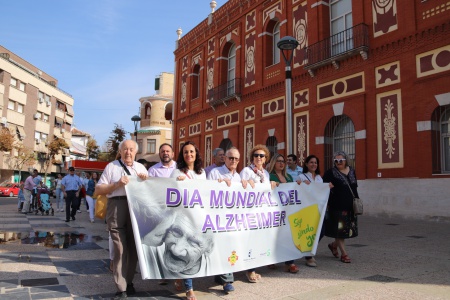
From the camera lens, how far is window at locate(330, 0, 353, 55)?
50.4 ft

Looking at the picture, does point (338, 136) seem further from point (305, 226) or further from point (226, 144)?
point (305, 226)

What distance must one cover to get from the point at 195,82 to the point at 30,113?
31087mm

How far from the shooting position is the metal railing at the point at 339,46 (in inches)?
568

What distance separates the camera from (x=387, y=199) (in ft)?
43.0

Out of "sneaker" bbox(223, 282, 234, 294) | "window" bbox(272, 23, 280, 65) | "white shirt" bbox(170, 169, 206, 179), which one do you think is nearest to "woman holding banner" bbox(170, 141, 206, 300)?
"white shirt" bbox(170, 169, 206, 179)

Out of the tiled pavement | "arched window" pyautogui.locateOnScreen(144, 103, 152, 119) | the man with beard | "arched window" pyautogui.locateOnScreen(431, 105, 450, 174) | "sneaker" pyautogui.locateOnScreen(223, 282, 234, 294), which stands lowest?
the tiled pavement

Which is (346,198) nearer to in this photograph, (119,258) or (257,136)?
(119,258)

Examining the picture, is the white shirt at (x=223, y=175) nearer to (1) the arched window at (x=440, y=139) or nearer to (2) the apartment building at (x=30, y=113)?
(1) the arched window at (x=440, y=139)

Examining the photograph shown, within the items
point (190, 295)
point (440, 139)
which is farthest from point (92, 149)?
point (190, 295)

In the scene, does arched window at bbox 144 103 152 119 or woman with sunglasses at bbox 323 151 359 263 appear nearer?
woman with sunglasses at bbox 323 151 359 263

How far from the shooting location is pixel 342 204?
242 inches

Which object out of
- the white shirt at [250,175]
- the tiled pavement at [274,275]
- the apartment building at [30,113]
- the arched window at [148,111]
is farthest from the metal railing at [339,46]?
the apartment building at [30,113]

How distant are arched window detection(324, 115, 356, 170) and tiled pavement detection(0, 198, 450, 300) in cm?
728

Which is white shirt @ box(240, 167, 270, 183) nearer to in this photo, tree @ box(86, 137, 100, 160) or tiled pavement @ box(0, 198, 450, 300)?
tiled pavement @ box(0, 198, 450, 300)
